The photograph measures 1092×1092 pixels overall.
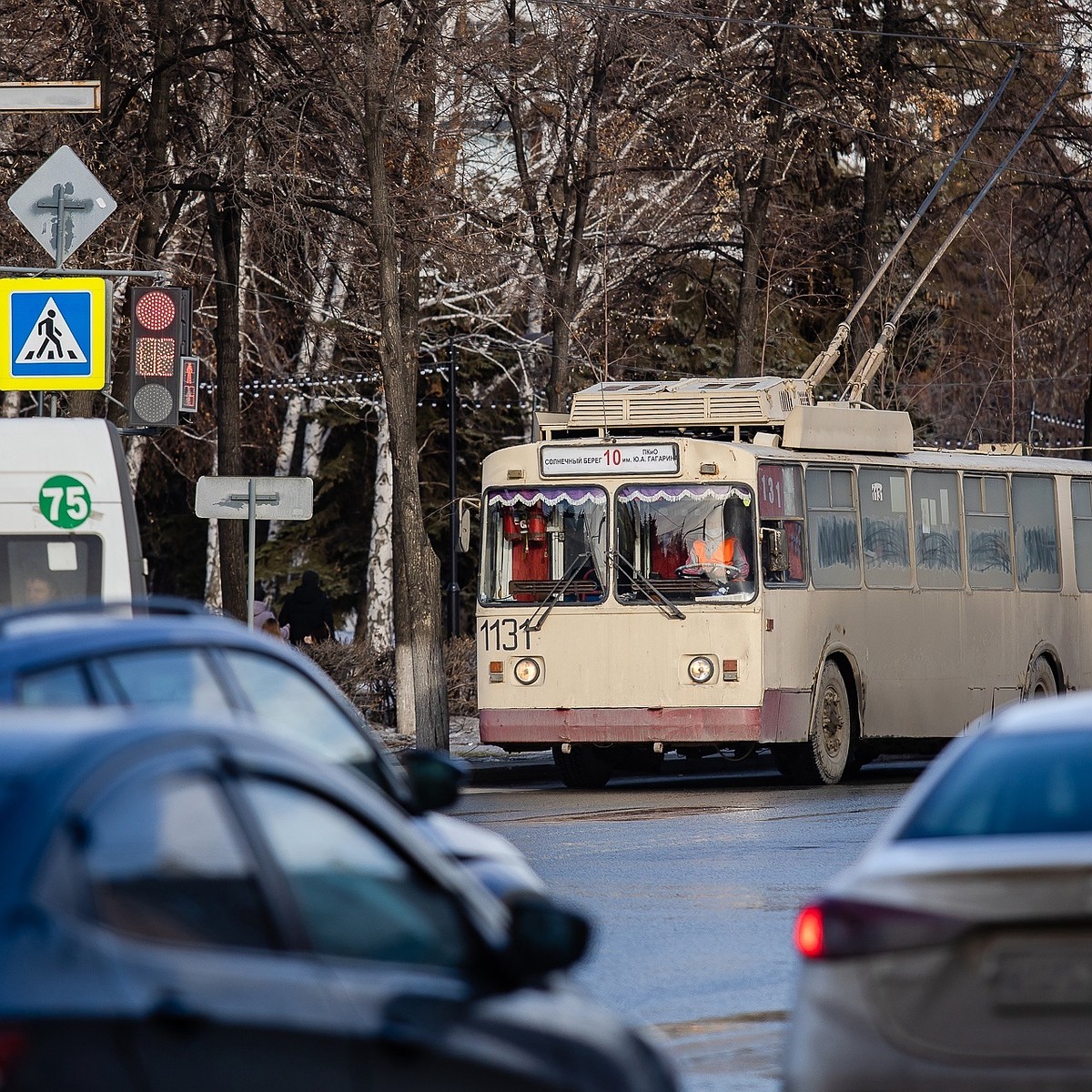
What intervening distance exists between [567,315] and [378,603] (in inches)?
484

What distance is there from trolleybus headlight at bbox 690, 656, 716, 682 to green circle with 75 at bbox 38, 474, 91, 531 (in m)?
8.11

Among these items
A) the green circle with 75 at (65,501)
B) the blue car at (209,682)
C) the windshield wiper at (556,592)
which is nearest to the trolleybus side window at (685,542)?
the windshield wiper at (556,592)

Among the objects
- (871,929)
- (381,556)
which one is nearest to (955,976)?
(871,929)

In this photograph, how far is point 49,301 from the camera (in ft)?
57.1

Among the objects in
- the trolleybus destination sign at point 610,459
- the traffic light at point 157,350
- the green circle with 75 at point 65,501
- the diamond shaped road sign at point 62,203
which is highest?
the diamond shaped road sign at point 62,203

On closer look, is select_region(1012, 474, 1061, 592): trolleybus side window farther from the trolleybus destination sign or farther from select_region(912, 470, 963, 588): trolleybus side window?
the trolleybus destination sign

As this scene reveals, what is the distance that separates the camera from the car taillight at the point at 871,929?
507 cm

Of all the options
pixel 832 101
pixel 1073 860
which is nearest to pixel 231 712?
pixel 1073 860

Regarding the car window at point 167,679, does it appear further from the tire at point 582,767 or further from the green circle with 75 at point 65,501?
the tire at point 582,767

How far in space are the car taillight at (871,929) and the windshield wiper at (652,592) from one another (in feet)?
47.1

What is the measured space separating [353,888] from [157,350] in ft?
43.7

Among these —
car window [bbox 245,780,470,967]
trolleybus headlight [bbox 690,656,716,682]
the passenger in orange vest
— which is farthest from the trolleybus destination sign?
car window [bbox 245,780,470,967]

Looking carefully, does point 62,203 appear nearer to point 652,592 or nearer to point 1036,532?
point 652,592

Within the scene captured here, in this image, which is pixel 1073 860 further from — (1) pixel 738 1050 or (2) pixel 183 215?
(2) pixel 183 215
